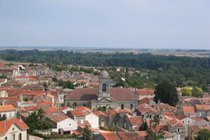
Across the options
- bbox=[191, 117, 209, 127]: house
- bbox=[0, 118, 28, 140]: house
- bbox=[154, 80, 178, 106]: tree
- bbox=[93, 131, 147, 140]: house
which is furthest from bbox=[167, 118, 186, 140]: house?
bbox=[154, 80, 178, 106]: tree

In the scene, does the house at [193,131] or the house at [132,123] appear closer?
the house at [193,131]

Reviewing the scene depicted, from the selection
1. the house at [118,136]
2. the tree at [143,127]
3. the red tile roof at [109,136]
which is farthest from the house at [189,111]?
the red tile roof at [109,136]

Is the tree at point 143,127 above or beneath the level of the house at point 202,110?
above

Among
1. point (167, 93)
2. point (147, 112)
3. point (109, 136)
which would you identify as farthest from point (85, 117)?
point (167, 93)

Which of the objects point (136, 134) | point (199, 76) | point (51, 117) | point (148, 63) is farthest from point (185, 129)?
point (148, 63)

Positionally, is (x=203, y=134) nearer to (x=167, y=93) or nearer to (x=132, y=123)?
(x=132, y=123)

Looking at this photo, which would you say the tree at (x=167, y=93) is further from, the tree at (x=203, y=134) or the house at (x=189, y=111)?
the tree at (x=203, y=134)

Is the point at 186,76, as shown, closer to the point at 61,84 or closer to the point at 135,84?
the point at 135,84
